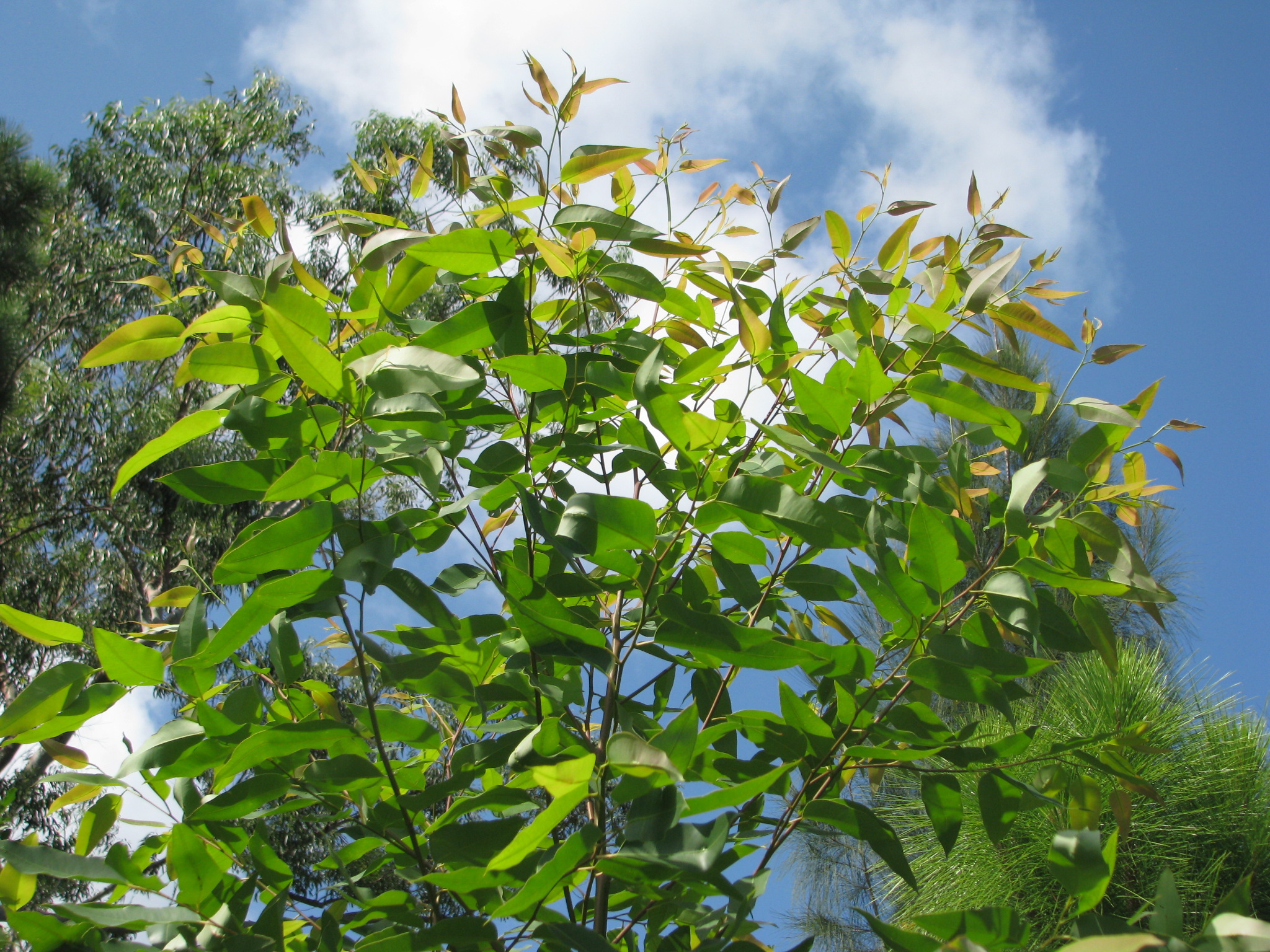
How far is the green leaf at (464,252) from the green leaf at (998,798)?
1.83 feet

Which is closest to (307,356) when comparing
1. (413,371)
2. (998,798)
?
(413,371)

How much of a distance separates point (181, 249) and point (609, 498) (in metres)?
0.68

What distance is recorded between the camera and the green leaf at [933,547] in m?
0.55

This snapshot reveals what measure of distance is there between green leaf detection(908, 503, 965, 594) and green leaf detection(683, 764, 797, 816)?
6.5 inches

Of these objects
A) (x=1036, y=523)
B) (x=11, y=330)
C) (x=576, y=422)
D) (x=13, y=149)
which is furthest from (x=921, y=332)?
(x=13, y=149)

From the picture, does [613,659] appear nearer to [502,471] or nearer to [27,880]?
[502,471]

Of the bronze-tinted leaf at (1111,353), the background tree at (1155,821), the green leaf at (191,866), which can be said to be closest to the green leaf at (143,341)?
the green leaf at (191,866)

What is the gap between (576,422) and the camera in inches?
30.8

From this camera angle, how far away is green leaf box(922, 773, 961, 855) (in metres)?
0.69

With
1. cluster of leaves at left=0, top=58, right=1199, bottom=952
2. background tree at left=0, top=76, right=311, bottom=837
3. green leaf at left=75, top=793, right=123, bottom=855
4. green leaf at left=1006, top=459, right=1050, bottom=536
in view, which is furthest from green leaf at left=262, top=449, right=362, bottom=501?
background tree at left=0, top=76, right=311, bottom=837

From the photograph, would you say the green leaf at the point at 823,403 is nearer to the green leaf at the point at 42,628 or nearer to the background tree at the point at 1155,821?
the green leaf at the point at 42,628

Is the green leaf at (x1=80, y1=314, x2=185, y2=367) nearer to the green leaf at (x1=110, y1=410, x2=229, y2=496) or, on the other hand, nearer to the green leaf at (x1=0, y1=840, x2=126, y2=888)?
the green leaf at (x1=110, y1=410, x2=229, y2=496)

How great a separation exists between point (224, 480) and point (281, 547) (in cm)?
10

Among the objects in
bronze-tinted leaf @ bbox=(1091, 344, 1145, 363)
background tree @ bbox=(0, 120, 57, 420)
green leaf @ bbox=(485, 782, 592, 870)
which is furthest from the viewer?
background tree @ bbox=(0, 120, 57, 420)
